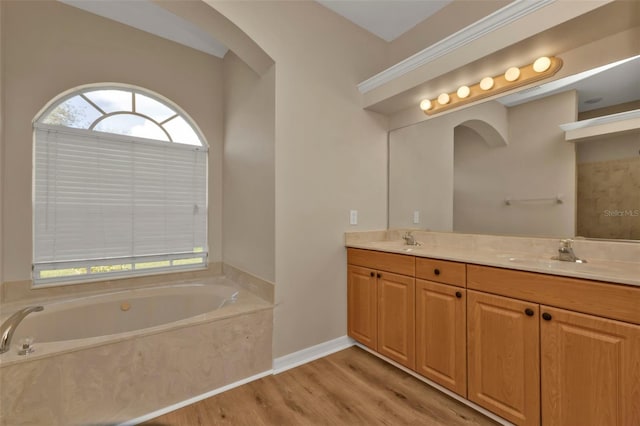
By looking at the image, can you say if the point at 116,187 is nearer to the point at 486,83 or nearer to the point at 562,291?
the point at 486,83

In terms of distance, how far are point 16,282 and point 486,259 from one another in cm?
333

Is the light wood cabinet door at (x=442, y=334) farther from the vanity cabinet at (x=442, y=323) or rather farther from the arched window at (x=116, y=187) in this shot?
the arched window at (x=116, y=187)

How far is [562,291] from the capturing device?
1244 mm

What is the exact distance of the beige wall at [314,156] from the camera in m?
2.05

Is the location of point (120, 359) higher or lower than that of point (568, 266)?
lower

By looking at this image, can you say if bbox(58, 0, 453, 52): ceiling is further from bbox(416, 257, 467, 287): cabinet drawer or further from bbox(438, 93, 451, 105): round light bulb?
bbox(416, 257, 467, 287): cabinet drawer

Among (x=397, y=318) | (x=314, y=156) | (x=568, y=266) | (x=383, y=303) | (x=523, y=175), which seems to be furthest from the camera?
(x=314, y=156)

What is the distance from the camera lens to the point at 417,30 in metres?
2.54

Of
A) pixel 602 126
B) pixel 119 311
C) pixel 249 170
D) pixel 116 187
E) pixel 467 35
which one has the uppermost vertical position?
pixel 467 35

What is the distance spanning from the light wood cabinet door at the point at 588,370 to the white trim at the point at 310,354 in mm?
1381

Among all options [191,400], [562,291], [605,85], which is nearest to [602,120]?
[605,85]

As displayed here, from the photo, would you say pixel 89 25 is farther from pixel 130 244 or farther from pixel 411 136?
pixel 411 136

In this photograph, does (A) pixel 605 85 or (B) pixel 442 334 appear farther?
(B) pixel 442 334

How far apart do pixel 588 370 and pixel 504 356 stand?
0.33 meters
